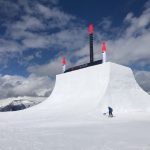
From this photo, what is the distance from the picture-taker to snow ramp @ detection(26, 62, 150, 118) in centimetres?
2922

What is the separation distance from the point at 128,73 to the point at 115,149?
28.6 m

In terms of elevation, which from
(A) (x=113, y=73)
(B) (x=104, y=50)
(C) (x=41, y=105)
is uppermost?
(B) (x=104, y=50)

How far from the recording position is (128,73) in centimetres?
3581

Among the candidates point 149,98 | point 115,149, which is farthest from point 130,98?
point 115,149

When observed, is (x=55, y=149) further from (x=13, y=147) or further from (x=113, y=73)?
(x=113, y=73)

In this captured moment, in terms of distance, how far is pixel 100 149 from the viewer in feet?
27.0

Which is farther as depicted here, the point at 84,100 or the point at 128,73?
the point at 128,73

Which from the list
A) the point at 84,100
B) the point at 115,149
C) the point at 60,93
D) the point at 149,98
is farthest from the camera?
the point at 60,93

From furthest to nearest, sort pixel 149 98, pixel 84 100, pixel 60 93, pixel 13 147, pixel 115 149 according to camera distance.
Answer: pixel 60 93 < pixel 149 98 < pixel 84 100 < pixel 13 147 < pixel 115 149

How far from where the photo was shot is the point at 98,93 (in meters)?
31.1

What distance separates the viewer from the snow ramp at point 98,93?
95.9 feet

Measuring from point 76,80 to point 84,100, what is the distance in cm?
609

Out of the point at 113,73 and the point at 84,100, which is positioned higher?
the point at 113,73

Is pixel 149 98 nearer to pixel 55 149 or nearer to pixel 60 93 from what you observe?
pixel 60 93
